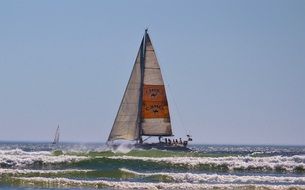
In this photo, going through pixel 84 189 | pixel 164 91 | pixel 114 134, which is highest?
pixel 164 91

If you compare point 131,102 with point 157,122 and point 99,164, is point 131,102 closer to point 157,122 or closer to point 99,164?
point 157,122

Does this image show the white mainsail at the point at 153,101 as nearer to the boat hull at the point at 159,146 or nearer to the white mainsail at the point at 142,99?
the white mainsail at the point at 142,99

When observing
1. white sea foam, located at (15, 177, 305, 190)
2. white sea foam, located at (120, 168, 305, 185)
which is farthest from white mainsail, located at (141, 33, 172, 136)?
white sea foam, located at (15, 177, 305, 190)

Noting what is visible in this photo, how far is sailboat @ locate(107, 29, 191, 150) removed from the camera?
6838cm

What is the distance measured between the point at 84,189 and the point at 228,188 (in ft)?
21.1

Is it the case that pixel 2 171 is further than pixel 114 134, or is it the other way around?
pixel 114 134

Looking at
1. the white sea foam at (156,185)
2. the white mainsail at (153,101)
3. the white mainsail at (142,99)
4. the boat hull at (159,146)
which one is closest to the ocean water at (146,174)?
the white sea foam at (156,185)

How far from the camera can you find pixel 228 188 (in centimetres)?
3203

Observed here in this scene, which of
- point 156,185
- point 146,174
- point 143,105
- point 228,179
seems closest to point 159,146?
point 143,105

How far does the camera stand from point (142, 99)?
69.2 meters

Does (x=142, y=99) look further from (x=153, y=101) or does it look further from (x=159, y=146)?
(x=159, y=146)

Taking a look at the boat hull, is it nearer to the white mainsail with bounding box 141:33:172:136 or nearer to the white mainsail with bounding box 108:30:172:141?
the white mainsail with bounding box 108:30:172:141

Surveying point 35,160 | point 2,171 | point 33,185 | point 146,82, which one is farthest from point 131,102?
point 33,185

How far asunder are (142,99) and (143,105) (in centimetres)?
64
